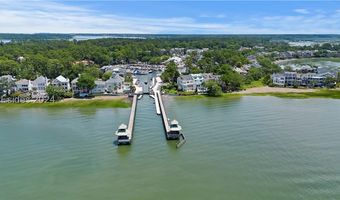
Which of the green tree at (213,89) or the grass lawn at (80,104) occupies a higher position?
the green tree at (213,89)

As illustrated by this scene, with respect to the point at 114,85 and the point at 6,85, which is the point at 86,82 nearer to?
the point at 114,85

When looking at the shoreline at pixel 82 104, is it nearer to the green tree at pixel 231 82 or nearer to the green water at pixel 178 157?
the green water at pixel 178 157

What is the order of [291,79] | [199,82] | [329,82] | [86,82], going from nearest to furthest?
[86,82], [199,82], [329,82], [291,79]

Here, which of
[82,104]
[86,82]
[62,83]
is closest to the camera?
[82,104]

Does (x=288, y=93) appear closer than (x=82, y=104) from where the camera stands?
No


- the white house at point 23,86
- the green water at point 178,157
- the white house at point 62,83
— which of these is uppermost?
the white house at point 62,83

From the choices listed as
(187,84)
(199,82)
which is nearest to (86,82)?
(187,84)

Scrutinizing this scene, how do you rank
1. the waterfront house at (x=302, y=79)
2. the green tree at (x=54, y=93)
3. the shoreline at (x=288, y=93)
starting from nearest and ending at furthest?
the green tree at (x=54, y=93), the shoreline at (x=288, y=93), the waterfront house at (x=302, y=79)

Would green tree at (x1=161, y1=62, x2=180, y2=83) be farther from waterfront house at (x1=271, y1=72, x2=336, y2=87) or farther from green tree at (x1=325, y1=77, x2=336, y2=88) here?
green tree at (x1=325, y1=77, x2=336, y2=88)

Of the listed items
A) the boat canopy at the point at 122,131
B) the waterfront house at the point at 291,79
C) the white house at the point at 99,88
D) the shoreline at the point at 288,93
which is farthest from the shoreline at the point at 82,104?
the waterfront house at the point at 291,79

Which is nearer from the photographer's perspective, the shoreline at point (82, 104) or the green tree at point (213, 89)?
the shoreline at point (82, 104)
